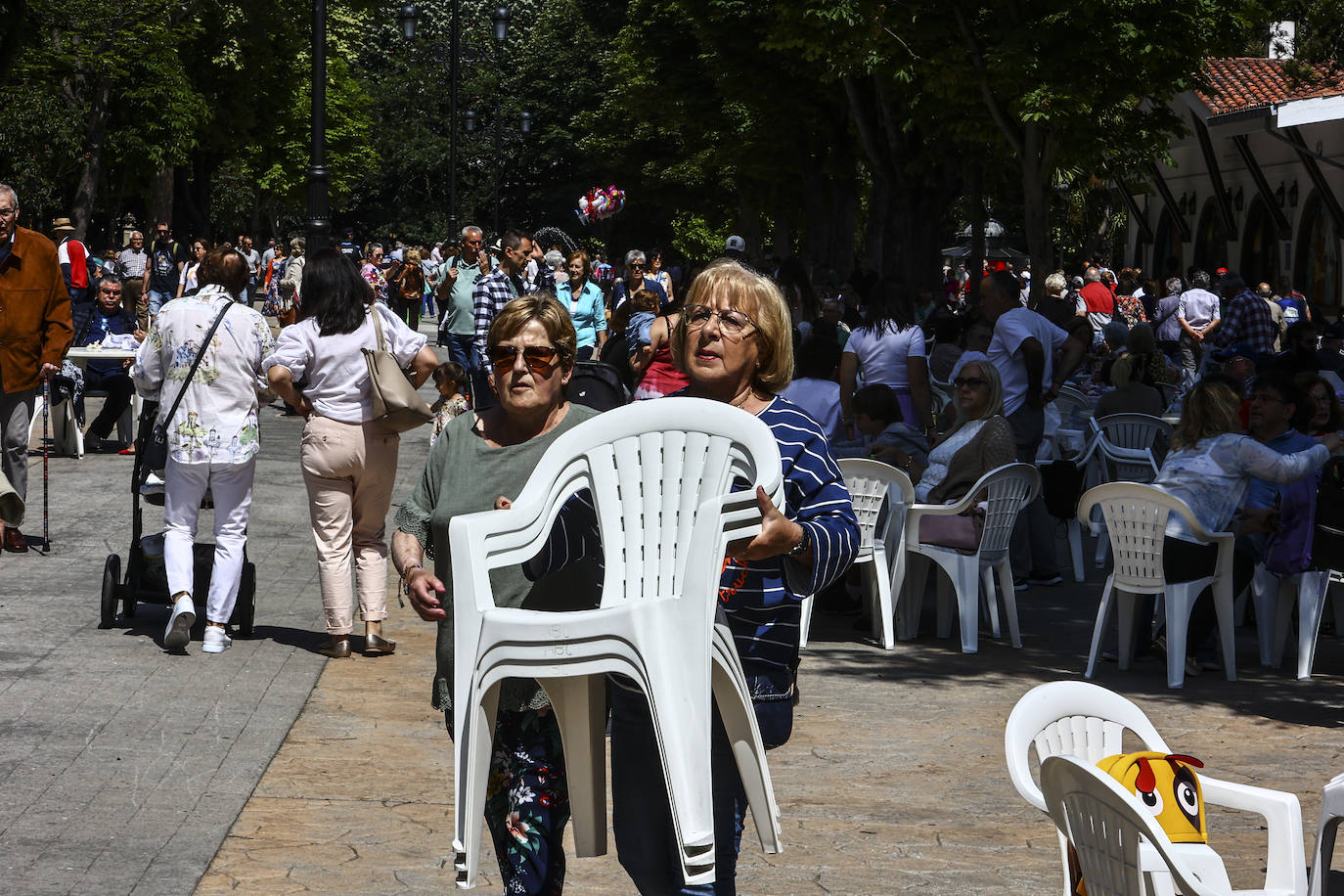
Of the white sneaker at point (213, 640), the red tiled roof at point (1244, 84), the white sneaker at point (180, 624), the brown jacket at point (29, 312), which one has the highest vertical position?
the red tiled roof at point (1244, 84)

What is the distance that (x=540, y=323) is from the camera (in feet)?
13.8

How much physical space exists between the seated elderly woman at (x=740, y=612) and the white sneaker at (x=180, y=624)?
4912 mm

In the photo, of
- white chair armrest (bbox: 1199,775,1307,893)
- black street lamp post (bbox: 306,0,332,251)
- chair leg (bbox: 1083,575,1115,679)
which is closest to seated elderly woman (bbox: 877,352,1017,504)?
chair leg (bbox: 1083,575,1115,679)

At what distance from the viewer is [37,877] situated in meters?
5.16

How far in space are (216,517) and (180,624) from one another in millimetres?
532

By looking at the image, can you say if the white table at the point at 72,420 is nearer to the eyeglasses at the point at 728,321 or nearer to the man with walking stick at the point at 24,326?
the man with walking stick at the point at 24,326

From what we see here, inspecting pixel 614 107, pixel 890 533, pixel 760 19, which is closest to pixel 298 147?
pixel 614 107

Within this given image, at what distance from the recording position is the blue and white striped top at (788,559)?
12.0 feet

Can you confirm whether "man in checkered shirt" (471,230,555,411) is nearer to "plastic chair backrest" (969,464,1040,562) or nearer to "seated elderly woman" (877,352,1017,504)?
"seated elderly woman" (877,352,1017,504)

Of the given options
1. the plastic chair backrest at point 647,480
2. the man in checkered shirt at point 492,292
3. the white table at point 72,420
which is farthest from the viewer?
the white table at point 72,420

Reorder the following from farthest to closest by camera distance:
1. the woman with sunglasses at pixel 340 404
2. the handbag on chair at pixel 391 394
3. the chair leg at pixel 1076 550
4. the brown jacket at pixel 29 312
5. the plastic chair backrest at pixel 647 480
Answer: the chair leg at pixel 1076 550 → the brown jacket at pixel 29 312 → the woman with sunglasses at pixel 340 404 → the handbag on chair at pixel 391 394 → the plastic chair backrest at pixel 647 480

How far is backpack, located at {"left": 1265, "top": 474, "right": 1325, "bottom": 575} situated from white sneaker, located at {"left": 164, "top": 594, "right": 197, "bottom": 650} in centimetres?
527

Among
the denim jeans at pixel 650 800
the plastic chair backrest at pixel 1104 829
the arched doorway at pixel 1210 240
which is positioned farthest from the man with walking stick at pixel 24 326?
the arched doorway at pixel 1210 240

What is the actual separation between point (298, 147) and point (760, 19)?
128ft
